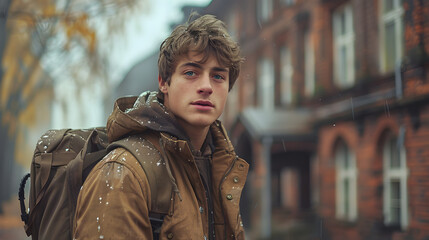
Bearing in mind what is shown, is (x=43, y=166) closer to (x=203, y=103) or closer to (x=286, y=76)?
(x=203, y=103)

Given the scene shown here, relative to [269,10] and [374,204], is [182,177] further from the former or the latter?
[269,10]

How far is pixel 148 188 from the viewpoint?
186 centimetres

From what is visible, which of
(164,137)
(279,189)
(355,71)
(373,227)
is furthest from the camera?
(279,189)

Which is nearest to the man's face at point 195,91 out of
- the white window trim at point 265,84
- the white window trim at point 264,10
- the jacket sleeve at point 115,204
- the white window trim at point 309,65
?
the jacket sleeve at point 115,204

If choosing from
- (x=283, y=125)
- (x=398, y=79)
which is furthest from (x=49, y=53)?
(x=398, y=79)

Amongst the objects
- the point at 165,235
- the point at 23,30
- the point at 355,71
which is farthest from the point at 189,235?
the point at 23,30

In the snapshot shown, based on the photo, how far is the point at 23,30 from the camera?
13.7m

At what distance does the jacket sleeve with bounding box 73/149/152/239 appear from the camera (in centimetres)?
176

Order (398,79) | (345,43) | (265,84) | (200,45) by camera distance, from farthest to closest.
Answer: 1. (265,84)
2. (345,43)
3. (398,79)
4. (200,45)

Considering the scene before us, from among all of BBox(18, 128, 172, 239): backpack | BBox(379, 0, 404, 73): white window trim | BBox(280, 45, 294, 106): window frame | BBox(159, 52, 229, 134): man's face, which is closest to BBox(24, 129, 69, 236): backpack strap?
BBox(18, 128, 172, 239): backpack

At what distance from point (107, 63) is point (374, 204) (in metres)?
7.85

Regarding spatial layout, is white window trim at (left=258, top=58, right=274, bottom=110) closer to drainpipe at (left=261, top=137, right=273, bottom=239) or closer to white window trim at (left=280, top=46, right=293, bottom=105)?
white window trim at (left=280, top=46, right=293, bottom=105)

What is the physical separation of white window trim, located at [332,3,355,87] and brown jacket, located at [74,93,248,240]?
8.41m

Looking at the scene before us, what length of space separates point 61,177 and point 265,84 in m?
14.7
